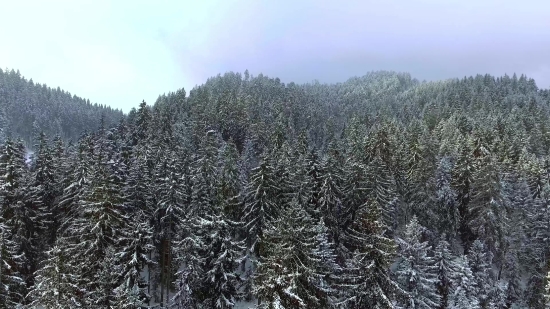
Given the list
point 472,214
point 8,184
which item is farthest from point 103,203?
A: point 472,214

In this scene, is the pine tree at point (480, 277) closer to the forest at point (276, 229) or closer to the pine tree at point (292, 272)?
the forest at point (276, 229)

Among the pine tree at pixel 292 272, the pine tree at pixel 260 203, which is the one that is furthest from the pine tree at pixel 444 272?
the pine tree at pixel 260 203

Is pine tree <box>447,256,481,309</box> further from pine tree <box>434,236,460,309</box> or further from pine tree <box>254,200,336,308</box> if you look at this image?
pine tree <box>254,200,336,308</box>

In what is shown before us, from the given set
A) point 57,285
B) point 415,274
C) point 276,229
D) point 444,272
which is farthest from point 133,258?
point 444,272

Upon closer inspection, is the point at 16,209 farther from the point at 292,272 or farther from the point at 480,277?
the point at 480,277

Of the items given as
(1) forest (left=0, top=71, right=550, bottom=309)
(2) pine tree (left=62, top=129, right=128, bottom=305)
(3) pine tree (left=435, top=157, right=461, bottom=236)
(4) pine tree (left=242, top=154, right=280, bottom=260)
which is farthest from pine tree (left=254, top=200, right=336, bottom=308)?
(3) pine tree (left=435, top=157, right=461, bottom=236)

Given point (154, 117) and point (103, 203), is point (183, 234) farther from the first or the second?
point (154, 117)
